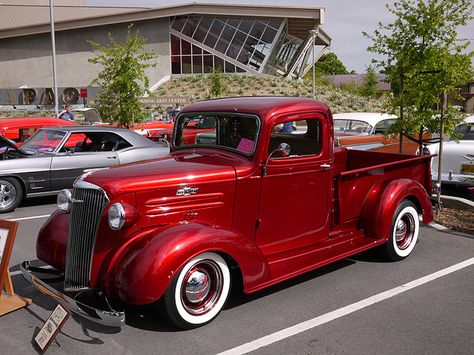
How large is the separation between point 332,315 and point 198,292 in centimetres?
120

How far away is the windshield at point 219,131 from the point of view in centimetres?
466

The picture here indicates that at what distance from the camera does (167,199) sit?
414 cm

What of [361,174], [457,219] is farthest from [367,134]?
[361,174]

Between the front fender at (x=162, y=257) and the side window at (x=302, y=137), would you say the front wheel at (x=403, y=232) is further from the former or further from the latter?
the front fender at (x=162, y=257)

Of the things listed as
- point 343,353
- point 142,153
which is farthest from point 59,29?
point 343,353

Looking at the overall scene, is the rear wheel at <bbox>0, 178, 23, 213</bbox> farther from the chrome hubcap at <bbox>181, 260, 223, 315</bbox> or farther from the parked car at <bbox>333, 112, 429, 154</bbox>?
the parked car at <bbox>333, 112, 429, 154</bbox>

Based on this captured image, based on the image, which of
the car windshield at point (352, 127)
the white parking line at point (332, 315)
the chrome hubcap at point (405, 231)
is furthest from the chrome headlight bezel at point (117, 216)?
the car windshield at point (352, 127)

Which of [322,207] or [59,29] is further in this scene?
[59,29]

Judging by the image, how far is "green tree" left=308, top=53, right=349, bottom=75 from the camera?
329ft

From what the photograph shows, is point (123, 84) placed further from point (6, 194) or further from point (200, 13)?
point (200, 13)

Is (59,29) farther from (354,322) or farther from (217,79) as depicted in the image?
(354,322)

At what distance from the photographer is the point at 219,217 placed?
4.36 meters

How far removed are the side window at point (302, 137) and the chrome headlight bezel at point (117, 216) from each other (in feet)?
5.74

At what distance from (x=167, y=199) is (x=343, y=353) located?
1.85 metres
